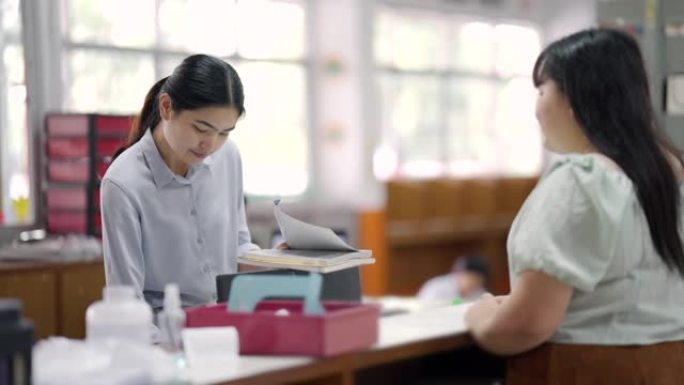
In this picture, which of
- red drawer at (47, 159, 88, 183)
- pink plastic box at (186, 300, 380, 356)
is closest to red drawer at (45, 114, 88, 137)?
red drawer at (47, 159, 88, 183)

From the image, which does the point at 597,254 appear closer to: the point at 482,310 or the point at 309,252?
the point at 482,310

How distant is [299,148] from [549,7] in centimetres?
382

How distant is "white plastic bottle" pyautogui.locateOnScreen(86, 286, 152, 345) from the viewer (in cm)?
187

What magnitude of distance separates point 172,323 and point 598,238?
0.91m

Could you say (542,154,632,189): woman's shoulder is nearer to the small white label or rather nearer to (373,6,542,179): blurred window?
the small white label

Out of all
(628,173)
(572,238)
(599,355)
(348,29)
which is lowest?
(599,355)

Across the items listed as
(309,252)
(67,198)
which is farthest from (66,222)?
(309,252)

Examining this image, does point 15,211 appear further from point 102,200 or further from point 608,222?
point 608,222

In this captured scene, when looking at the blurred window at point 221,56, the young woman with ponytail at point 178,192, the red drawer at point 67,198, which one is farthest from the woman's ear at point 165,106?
the blurred window at point 221,56

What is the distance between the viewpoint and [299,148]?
771 centimetres

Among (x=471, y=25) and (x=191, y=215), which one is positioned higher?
(x=471, y=25)

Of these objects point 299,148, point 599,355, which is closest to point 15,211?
point 299,148

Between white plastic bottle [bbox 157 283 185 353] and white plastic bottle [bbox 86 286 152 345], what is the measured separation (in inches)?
6.8

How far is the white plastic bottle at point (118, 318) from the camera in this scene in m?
1.87
